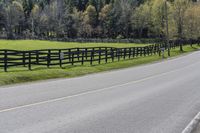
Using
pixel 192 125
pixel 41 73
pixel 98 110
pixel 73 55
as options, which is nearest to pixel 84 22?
pixel 73 55

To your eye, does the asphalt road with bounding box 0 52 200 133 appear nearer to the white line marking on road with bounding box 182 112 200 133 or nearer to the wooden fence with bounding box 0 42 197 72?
the white line marking on road with bounding box 182 112 200 133

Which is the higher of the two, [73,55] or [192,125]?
[73,55]

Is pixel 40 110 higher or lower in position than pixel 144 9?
lower

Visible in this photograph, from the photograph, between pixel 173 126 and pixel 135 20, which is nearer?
pixel 173 126

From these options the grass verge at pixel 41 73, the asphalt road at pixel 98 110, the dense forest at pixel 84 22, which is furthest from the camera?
the dense forest at pixel 84 22

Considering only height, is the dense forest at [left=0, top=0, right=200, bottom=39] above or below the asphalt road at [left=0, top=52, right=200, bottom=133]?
above

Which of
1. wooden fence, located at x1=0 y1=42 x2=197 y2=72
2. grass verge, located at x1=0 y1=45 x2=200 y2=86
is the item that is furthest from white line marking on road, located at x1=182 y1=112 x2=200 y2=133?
wooden fence, located at x1=0 y1=42 x2=197 y2=72

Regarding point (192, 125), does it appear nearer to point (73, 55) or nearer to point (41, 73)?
point (41, 73)

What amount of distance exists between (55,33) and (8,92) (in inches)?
5599

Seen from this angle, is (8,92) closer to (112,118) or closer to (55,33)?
(112,118)

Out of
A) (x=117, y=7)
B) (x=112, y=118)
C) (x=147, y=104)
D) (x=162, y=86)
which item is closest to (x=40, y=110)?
(x=112, y=118)

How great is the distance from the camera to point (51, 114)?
11.0m

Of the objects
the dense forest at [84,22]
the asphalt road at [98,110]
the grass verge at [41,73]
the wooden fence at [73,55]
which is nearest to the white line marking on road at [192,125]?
the asphalt road at [98,110]

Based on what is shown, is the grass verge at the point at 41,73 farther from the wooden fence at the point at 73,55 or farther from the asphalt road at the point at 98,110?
the asphalt road at the point at 98,110
